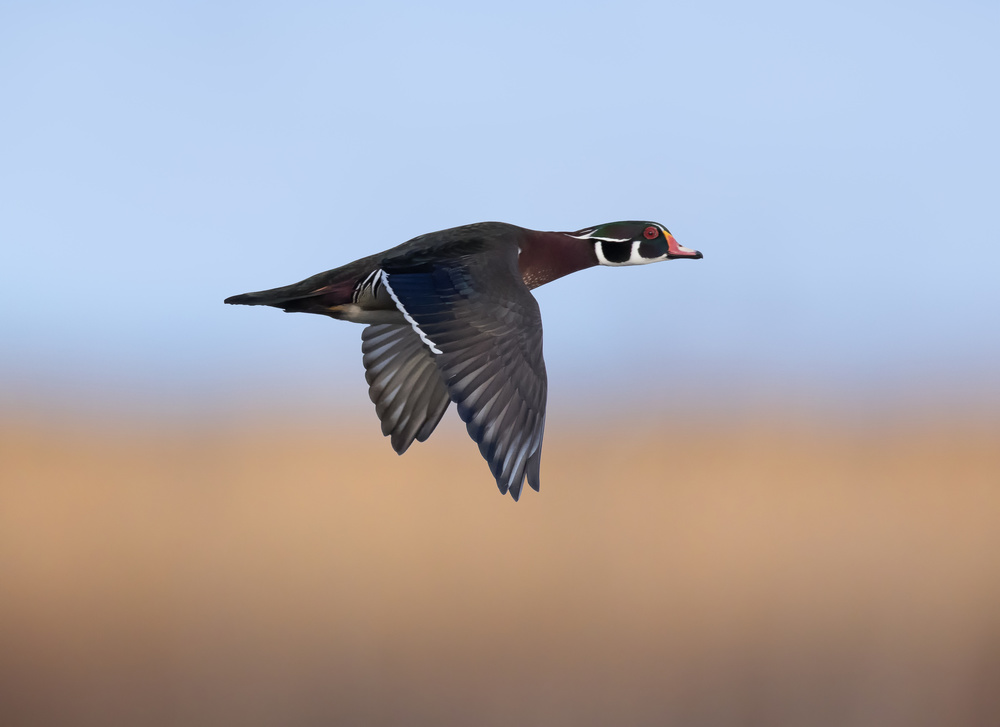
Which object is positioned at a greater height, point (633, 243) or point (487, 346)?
point (633, 243)

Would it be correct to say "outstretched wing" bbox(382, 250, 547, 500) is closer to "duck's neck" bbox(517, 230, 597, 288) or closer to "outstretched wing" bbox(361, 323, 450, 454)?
"duck's neck" bbox(517, 230, 597, 288)

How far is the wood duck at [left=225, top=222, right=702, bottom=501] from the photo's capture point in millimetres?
2400

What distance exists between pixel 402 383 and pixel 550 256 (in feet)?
2.04

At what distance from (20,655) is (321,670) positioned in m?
2.12

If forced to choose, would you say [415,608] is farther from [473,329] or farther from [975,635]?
[473,329]

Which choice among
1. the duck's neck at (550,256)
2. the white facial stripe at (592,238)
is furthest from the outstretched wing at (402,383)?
the white facial stripe at (592,238)

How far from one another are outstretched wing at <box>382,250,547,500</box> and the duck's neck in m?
0.37

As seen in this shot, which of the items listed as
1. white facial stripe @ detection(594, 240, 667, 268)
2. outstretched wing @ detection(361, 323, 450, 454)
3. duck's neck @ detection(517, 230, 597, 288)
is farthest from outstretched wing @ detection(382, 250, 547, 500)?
white facial stripe @ detection(594, 240, 667, 268)

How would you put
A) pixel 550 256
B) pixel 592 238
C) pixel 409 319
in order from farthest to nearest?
pixel 592 238 → pixel 550 256 → pixel 409 319

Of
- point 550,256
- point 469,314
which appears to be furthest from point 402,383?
point 469,314

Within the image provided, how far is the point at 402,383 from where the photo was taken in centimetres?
323

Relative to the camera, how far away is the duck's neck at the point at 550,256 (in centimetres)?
312

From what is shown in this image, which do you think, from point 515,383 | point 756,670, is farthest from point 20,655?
point 515,383

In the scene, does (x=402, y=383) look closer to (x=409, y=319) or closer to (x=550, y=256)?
(x=550, y=256)
